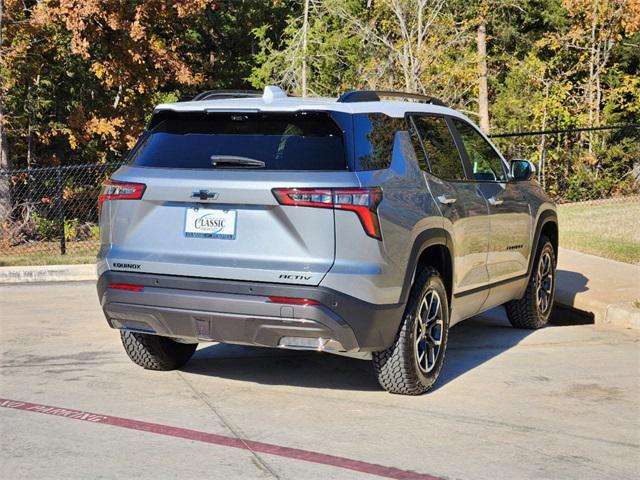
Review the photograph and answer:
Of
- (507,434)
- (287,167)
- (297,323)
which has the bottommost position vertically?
(507,434)

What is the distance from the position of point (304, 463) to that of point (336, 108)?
7.25ft

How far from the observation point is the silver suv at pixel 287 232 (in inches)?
232

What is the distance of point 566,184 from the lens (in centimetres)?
2123

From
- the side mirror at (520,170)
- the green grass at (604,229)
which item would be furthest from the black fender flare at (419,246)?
the green grass at (604,229)

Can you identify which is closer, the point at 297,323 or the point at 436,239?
the point at 297,323

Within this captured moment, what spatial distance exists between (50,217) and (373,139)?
1602 cm

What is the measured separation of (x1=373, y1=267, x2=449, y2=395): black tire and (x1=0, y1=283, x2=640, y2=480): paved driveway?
0.33 ft

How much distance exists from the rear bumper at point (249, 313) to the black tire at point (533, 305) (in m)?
3.06

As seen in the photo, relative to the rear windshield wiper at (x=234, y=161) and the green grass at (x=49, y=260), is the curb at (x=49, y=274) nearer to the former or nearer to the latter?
the green grass at (x=49, y=260)

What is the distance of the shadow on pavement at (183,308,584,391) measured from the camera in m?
7.04

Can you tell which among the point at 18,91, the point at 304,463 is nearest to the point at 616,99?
the point at 18,91

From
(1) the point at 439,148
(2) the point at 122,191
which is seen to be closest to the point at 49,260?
(2) the point at 122,191

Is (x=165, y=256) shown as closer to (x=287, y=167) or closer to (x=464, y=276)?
(x=287, y=167)

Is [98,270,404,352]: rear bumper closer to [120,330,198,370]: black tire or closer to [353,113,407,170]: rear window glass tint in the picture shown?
[120,330,198,370]: black tire
